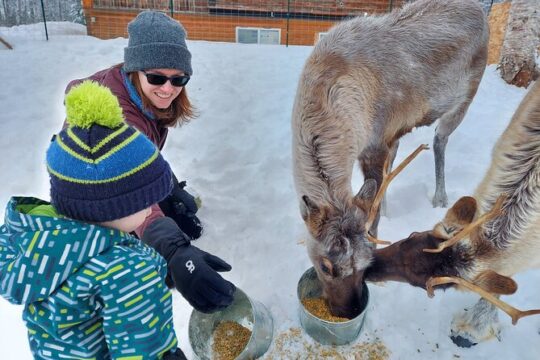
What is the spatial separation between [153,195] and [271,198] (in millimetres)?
2864

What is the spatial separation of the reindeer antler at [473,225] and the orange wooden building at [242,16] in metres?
11.2

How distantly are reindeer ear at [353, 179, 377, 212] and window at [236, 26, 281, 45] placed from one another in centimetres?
1087

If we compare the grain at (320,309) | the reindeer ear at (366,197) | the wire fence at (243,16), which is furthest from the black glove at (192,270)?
the wire fence at (243,16)

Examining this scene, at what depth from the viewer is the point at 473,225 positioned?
6.82 ft

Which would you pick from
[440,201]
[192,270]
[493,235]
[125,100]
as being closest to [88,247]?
[192,270]

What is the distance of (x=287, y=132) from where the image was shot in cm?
562

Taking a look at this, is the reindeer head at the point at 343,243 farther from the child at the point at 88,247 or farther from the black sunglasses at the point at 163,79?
the child at the point at 88,247

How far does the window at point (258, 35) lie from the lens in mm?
12747

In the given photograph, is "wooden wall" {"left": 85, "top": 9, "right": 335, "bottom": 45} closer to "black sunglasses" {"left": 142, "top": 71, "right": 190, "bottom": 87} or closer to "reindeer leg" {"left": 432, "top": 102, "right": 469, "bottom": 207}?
"reindeer leg" {"left": 432, "top": 102, "right": 469, "bottom": 207}

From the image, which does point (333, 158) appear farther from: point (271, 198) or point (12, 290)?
point (12, 290)

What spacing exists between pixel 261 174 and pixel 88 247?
134 inches

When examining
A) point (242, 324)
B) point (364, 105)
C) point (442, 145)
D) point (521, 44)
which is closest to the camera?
point (242, 324)

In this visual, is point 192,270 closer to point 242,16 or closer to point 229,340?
point 229,340

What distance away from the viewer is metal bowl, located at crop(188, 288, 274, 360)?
8.16 feet
